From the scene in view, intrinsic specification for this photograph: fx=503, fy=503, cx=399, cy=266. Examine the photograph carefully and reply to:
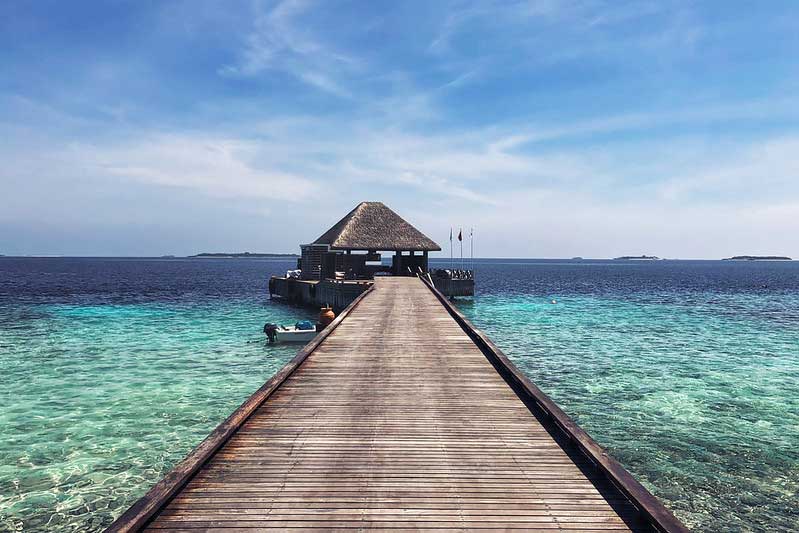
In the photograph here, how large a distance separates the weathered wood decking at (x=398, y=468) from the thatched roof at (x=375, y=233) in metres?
29.0

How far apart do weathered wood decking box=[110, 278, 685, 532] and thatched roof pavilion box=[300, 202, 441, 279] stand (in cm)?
2821

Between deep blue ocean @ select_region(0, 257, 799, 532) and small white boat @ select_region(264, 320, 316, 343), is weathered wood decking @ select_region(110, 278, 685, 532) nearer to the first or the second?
deep blue ocean @ select_region(0, 257, 799, 532)

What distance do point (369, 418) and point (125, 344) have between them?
20103 millimetres

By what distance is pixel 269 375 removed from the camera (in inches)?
707

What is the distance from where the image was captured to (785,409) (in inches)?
585

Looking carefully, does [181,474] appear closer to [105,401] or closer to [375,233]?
[105,401]

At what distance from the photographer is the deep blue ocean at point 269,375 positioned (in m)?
9.41

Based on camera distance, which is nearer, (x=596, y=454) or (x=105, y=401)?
(x=596, y=454)

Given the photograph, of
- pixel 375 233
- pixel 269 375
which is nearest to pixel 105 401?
pixel 269 375

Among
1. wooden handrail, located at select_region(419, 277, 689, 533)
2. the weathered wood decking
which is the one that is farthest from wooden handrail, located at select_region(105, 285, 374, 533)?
wooden handrail, located at select_region(419, 277, 689, 533)

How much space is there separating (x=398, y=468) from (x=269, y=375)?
12.7m

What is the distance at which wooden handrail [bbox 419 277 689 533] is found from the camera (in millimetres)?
4934

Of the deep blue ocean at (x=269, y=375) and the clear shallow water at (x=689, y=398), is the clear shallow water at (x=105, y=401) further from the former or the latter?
the clear shallow water at (x=689, y=398)

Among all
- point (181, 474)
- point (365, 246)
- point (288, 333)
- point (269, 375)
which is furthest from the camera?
point (365, 246)
